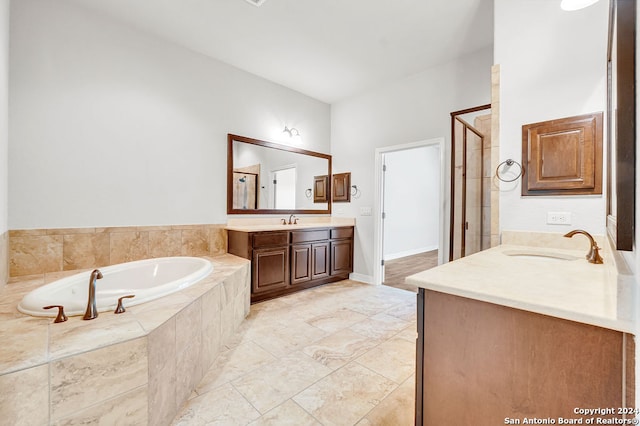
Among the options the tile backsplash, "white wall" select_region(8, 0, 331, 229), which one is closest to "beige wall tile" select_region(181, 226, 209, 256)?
the tile backsplash

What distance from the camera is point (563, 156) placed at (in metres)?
1.83

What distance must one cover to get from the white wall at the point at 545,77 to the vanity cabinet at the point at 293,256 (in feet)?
7.33

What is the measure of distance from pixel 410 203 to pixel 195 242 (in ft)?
16.4

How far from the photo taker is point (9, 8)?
2.12 m

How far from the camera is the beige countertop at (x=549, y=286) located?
68 cm

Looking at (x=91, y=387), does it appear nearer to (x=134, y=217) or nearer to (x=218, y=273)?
(x=218, y=273)

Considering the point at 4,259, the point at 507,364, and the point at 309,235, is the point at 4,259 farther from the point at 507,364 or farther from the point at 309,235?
the point at 507,364

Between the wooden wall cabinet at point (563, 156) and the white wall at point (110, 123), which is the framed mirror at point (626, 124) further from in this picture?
the white wall at point (110, 123)

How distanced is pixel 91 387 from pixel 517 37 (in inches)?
128

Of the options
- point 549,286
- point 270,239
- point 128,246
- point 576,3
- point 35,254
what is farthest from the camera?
point 270,239

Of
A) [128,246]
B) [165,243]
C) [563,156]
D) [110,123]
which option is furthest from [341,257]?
[110,123]

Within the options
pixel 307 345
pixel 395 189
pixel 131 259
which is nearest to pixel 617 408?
pixel 307 345

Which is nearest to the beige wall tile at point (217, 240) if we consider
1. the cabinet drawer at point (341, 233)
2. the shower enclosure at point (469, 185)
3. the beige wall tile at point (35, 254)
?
the beige wall tile at point (35, 254)

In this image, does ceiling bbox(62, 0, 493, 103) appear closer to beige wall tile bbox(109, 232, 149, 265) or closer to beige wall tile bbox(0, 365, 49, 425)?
beige wall tile bbox(109, 232, 149, 265)
